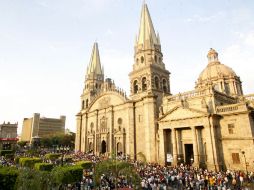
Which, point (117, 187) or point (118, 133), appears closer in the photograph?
point (117, 187)

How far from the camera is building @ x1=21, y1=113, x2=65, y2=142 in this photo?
114250 mm

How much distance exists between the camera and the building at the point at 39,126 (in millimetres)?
114250

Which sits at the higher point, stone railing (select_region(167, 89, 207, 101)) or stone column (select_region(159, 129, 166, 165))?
stone railing (select_region(167, 89, 207, 101))

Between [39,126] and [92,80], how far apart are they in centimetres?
7706

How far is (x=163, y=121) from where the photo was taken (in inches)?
1216

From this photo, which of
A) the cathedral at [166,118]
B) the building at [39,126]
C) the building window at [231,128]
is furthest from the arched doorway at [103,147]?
the building at [39,126]

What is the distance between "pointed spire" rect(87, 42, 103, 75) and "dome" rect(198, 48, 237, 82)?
28.5 m

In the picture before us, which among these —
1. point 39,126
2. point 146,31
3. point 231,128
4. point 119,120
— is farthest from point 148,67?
point 39,126

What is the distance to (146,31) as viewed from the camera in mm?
41250

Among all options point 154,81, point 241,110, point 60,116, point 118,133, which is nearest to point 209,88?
point 241,110

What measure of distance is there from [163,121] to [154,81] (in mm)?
9479

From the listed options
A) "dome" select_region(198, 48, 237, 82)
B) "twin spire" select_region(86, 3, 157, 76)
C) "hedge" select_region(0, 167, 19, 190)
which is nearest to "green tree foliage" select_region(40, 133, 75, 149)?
"twin spire" select_region(86, 3, 157, 76)

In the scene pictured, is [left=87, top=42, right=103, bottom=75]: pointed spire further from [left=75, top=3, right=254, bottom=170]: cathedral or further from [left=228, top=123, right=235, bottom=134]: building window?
[left=228, top=123, right=235, bottom=134]: building window

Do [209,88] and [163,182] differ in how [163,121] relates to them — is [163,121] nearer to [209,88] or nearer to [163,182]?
[209,88]
